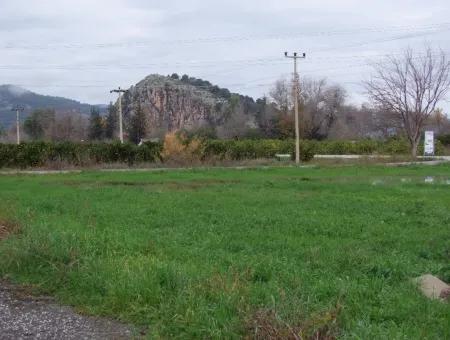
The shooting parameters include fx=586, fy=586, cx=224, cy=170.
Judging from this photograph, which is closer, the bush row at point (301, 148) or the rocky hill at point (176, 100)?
the bush row at point (301, 148)

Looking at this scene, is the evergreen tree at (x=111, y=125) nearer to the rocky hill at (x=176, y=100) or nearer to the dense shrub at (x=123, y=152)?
the rocky hill at (x=176, y=100)

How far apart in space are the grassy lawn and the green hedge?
88.6ft

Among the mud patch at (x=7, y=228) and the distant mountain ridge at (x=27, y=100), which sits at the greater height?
the distant mountain ridge at (x=27, y=100)

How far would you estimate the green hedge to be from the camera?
4072 centimetres

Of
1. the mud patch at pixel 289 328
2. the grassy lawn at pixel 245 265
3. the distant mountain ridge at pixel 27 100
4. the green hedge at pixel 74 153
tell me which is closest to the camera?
the mud patch at pixel 289 328

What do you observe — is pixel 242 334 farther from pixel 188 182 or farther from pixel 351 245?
pixel 188 182

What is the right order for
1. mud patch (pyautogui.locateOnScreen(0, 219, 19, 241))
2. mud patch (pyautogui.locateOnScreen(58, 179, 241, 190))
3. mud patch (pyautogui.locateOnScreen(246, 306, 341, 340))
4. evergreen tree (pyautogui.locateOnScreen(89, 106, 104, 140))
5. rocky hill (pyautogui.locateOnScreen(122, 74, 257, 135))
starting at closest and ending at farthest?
mud patch (pyautogui.locateOnScreen(246, 306, 341, 340)) < mud patch (pyautogui.locateOnScreen(0, 219, 19, 241)) < mud patch (pyautogui.locateOnScreen(58, 179, 241, 190)) < evergreen tree (pyautogui.locateOnScreen(89, 106, 104, 140)) < rocky hill (pyautogui.locateOnScreen(122, 74, 257, 135))

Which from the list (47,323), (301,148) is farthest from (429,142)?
(47,323)

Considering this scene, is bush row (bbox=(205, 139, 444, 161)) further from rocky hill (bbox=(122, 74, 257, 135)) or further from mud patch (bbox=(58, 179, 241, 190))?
rocky hill (bbox=(122, 74, 257, 135))

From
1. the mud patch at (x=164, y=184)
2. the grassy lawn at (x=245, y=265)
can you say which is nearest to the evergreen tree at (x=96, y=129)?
the mud patch at (x=164, y=184)

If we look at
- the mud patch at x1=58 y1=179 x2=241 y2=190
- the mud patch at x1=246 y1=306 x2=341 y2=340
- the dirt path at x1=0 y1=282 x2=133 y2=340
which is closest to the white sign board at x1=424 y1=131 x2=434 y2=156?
the mud patch at x1=58 y1=179 x2=241 y2=190

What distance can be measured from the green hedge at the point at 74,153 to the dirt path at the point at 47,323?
1393 inches

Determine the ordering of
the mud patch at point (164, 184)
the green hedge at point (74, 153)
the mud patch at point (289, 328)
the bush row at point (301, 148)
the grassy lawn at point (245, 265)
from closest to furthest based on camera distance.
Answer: the mud patch at point (289, 328), the grassy lawn at point (245, 265), the mud patch at point (164, 184), the green hedge at point (74, 153), the bush row at point (301, 148)

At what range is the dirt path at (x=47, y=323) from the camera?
4.98 metres
